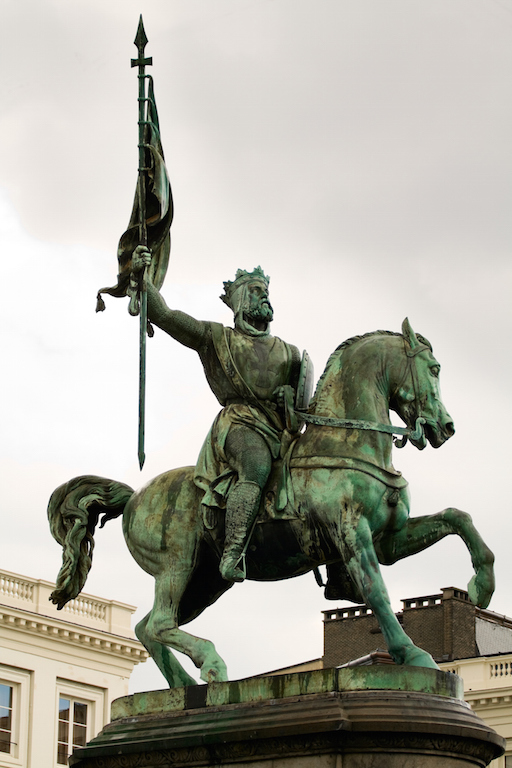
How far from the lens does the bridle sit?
473 inches

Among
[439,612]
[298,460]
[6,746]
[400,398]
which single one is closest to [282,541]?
[298,460]

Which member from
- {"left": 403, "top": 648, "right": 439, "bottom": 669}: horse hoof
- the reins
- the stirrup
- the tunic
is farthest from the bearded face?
{"left": 403, "top": 648, "right": 439, "bottom": 669}: horse hoof

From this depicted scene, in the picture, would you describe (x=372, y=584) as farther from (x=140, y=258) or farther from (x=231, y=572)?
(x=140, y=258)

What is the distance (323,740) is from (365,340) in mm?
3269

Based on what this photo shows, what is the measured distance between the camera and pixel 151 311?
12.8 metres

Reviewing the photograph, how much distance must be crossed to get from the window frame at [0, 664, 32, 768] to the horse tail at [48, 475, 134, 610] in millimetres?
25700

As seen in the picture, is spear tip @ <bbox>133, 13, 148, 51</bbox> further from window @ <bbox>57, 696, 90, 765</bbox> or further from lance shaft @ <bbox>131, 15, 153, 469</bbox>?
window @ <bbox>57, 696, 90, 765</bbox>

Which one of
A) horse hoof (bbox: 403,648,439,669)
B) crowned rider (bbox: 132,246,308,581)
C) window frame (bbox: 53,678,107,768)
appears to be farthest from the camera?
window frame (bbox: 53,678,107,768)

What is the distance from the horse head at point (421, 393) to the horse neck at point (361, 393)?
13cm

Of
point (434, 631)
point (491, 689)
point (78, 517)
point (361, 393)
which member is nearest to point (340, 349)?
point (361, 393)

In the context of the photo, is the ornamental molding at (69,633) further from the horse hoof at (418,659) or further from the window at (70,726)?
the horse hoof at (418,659)

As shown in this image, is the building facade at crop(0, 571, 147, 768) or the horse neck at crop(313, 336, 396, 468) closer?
Answer: the horse neck at crop(313, 336, 396, 468)

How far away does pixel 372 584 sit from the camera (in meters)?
11.5

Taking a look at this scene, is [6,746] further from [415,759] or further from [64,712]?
[415,759]
